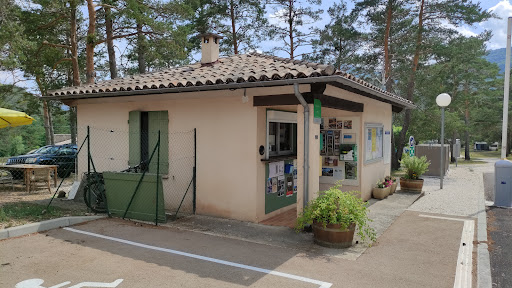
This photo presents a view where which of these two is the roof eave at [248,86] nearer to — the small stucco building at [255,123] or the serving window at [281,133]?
the small stucco building at [255,123]

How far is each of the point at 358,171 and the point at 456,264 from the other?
420 cm

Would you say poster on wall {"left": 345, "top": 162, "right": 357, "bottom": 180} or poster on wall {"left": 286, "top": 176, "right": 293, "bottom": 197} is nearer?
poster on wall {"left": 286, "top": 176, "right": 293, "bottom": 197}

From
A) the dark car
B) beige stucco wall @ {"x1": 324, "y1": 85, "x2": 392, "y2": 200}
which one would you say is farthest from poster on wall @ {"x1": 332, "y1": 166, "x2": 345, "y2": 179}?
the dark car

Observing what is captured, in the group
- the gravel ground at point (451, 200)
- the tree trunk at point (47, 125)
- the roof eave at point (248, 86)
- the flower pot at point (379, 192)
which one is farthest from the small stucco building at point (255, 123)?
the tree trunk at point (47, 125)

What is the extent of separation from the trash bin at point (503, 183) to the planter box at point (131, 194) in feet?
28.2

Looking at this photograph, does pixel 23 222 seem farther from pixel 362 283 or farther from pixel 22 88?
pixel 22 88

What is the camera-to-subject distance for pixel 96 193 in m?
7.73

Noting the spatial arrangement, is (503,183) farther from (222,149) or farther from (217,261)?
(217,261)

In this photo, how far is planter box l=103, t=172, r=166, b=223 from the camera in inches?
265

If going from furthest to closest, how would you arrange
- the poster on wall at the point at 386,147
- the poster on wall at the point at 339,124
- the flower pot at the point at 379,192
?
the poster on wall at the point at 386,147
the flower pot at the point at 379,192
the poster on wall at the point at 339,124

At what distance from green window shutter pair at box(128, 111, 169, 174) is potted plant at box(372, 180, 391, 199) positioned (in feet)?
18.8

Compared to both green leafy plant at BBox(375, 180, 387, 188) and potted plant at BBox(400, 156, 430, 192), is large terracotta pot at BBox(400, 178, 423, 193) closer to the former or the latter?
potted plant at BBox(400, 156, 430, 192)

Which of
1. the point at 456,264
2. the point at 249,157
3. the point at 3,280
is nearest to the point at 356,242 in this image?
the point at 456,264

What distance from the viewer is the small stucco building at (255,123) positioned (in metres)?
6.16
